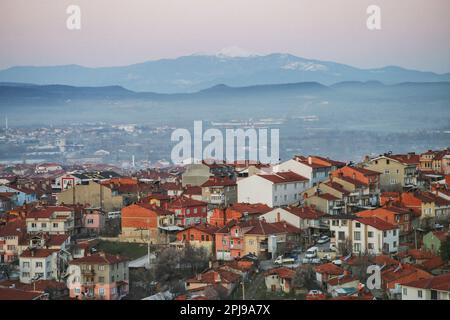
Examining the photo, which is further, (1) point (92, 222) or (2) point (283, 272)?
(1) point (92, 222)

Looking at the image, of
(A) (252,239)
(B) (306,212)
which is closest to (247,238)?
(A) (252,239)

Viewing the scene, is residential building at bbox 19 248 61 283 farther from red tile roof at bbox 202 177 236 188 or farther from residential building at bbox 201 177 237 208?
red tile roof at bbox 202 177 236 188

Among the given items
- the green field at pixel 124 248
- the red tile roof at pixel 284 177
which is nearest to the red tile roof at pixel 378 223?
the green field at pixel 124 248

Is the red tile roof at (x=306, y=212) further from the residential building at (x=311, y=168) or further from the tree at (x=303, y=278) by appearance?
the tree at (x=303, y=278)

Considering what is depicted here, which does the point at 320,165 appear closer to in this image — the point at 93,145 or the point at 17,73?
the point at 93,145

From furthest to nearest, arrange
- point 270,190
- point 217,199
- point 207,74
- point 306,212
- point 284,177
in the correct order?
point 207,74 → point 217,199 → point 284,177 → point 270,190 → point 306,212

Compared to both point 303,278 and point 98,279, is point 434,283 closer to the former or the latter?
point 303,278
